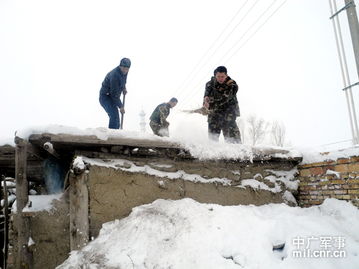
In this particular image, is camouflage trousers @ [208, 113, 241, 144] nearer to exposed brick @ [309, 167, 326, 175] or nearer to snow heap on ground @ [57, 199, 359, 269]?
exposed brick @ [309, 167, 326, 175]

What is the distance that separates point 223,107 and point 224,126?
0.34 metres

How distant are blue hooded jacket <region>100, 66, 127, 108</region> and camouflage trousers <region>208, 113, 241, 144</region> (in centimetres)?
169

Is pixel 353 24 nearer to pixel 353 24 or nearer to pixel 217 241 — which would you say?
pixel 353 24

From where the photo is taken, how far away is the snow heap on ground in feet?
7.66

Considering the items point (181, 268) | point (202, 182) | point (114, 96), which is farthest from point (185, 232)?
point (114, 96)

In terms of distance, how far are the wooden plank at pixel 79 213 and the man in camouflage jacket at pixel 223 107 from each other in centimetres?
239

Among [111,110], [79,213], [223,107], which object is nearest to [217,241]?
[79,213]

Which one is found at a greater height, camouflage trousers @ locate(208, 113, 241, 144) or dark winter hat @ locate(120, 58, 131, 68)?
dark winter hat @ locate(120, 58, 131, 68)

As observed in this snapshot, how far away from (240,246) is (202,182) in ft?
4.00

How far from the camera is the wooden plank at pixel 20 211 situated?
2.86m

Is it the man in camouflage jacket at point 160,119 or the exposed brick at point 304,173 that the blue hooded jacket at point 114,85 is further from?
the exposed brick at point 304,173

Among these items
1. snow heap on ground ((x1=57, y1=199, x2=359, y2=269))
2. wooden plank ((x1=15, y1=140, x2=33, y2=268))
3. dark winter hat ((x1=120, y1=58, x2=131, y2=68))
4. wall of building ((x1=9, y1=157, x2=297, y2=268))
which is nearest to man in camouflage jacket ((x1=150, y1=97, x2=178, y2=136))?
dark winter hat ((x1=120, y1=58, x2=131, y2=68))

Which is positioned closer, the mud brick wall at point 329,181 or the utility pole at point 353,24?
the mud brick wall at point 329,181

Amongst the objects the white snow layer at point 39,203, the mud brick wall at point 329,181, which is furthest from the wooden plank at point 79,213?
the mud brick wall at point 329,181
